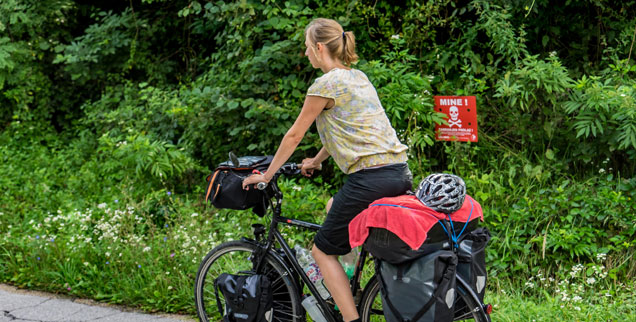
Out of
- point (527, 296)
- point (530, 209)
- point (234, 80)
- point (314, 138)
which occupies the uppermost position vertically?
point (234, 80)

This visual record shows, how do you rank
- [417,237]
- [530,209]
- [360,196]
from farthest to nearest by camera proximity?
[530,209], [360,196], [417,237]

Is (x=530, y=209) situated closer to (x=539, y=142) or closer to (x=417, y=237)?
(x=539, y=142)

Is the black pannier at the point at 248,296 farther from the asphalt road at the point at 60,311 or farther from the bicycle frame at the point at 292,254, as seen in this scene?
the asphalt road at the point at 60,311

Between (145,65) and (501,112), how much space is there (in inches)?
185

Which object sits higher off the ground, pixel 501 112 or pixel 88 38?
pixel 88 38

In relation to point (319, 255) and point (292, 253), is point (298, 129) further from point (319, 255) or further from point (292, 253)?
point (292, 253)

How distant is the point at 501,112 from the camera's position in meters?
5.82

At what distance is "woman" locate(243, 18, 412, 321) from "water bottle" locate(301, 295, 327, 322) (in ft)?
1.66

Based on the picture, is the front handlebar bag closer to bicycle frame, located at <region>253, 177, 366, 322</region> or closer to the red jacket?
bicycle frame, located at <region>253, 177, 366, 322</region>

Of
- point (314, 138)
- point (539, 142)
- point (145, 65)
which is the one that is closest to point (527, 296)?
point (539, 142)

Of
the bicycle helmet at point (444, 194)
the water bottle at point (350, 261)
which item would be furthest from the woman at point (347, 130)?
the water bottle at point (350, 261)

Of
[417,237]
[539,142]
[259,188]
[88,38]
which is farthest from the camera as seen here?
[88,38]

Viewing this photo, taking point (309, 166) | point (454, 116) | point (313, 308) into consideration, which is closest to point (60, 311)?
point (313, 308)

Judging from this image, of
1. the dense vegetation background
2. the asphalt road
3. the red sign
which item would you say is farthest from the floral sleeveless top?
the asphalt road
